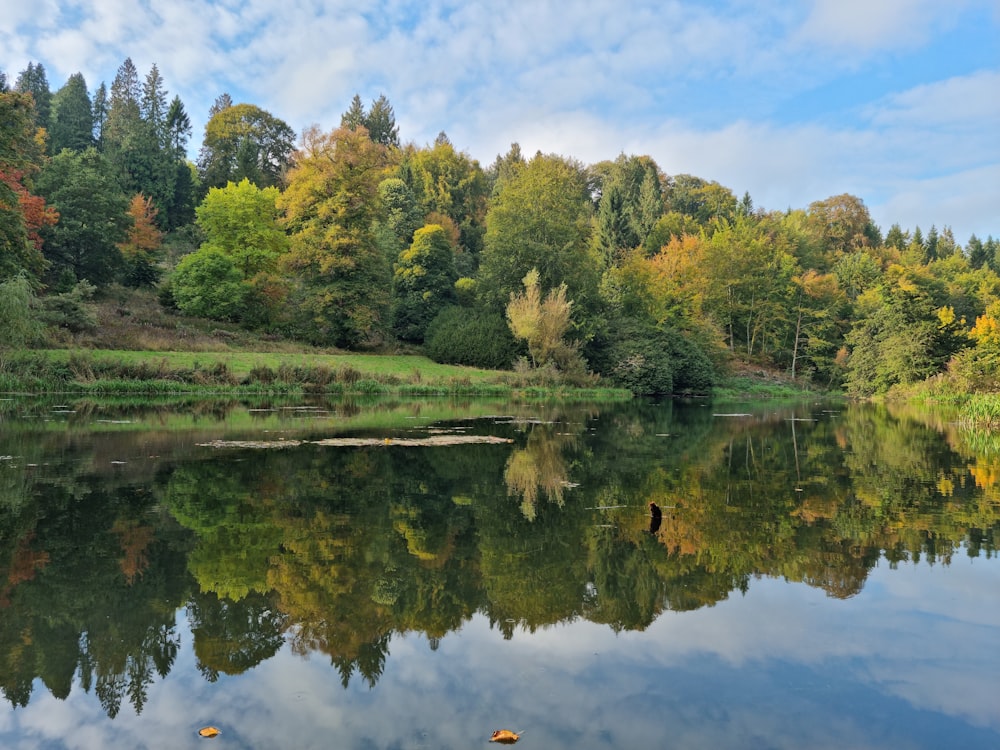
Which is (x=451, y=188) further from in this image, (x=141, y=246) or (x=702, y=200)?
(x=702, y=200)

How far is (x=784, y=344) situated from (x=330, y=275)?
128ft

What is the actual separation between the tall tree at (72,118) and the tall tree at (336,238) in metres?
38.0

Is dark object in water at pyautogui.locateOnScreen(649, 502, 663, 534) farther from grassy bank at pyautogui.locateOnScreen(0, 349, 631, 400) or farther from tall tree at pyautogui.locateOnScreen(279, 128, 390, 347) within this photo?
tall tree at pyautogui.locateOnScreen(279, 128, 390, 347)

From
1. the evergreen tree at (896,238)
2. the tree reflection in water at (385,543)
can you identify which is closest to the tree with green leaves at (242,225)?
the tree reflection in water at (385,543)

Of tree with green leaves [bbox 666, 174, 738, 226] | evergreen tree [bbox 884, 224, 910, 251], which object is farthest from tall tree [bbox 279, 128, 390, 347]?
evergreen tree [bbox 884, 224, 910, 251]

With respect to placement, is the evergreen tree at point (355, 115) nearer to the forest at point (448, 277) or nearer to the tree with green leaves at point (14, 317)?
the forest at point (448, 277)

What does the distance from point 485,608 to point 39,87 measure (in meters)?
93.4

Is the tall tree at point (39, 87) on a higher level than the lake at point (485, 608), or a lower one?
higher

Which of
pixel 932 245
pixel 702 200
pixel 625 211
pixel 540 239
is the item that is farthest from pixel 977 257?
pixel 540 239

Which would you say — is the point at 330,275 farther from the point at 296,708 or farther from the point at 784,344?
the point at 784,344

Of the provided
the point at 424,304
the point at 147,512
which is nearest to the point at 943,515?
the point at 147,512

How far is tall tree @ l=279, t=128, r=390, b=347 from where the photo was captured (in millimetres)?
36375

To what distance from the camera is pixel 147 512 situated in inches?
271

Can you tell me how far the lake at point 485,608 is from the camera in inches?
126
